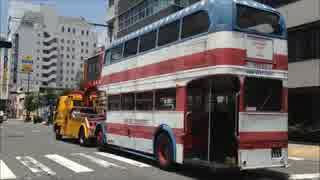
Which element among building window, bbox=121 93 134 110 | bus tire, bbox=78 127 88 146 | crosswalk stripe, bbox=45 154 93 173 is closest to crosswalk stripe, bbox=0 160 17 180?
crosswalk stripe, bbox=45 154 93 173

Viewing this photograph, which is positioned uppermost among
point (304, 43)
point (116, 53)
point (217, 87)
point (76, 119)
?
point (304, 43)

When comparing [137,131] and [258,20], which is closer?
[258,20]

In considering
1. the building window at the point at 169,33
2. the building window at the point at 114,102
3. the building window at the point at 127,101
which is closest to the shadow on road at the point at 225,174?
the building window at the point at 127,101

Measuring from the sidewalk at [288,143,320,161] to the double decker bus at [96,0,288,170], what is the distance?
6943 millimetres

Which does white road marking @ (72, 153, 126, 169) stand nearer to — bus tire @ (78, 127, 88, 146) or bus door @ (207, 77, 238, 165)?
bus door @ (207, 77, 238, 165)

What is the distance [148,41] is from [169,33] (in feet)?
4.78

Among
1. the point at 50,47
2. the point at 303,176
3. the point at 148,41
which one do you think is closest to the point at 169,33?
the point at 148,41

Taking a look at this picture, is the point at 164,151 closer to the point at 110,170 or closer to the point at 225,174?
the point at 110,170

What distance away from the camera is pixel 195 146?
13242 millimetres

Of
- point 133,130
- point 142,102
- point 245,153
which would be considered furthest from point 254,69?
point 133,130

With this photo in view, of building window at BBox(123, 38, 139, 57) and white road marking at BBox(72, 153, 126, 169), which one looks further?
building window at BBox(123, 38, 139, 57)

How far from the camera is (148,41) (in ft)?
51.3

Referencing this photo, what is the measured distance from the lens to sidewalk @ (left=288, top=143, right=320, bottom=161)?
19.5 metres

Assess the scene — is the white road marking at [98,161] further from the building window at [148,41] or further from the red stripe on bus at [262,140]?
the red stripe on bus at [262,140]
